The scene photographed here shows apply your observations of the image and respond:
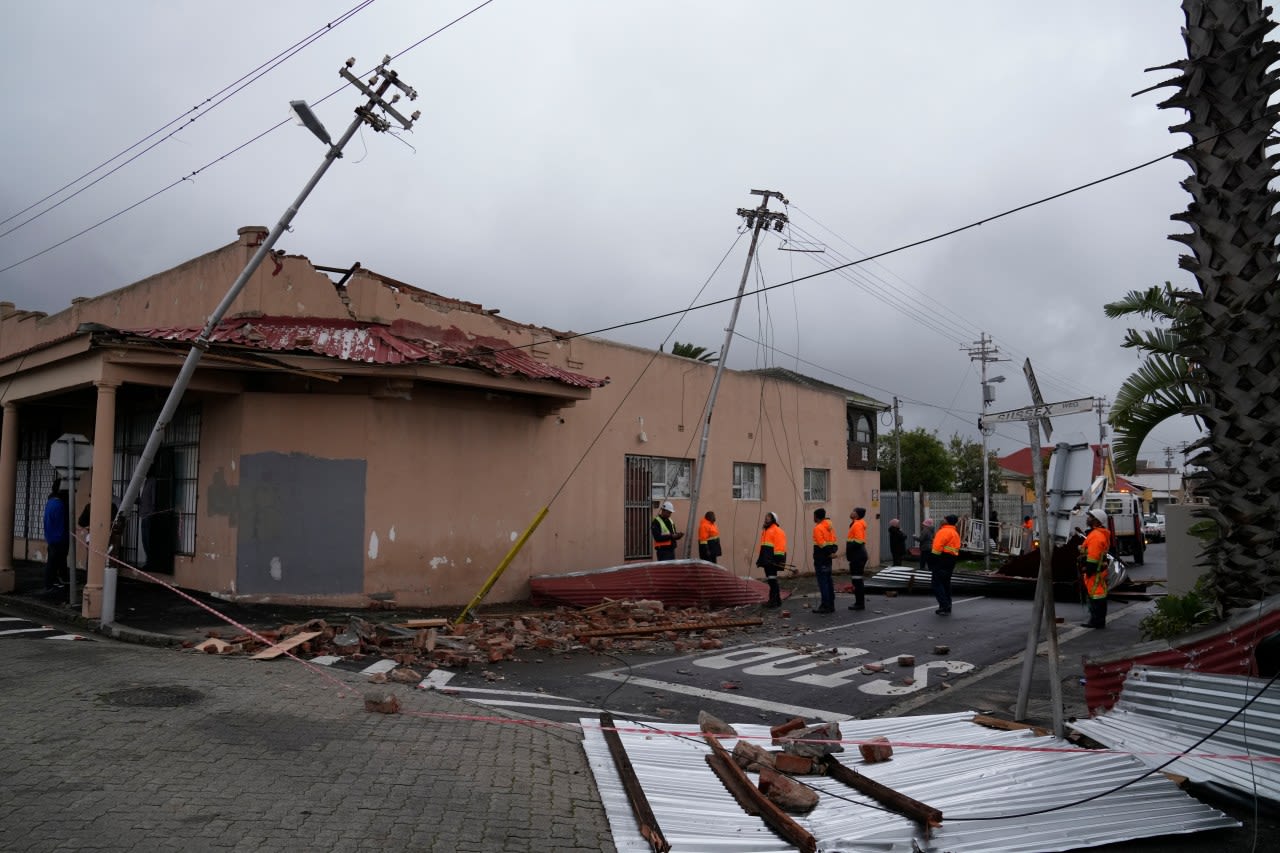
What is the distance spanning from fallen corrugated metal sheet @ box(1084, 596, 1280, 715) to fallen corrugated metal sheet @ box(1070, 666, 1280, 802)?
0.21 metres

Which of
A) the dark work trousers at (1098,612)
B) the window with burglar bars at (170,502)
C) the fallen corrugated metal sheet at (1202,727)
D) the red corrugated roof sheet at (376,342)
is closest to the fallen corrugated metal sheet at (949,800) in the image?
the fallen corrugated metal sheet at (1202,727)

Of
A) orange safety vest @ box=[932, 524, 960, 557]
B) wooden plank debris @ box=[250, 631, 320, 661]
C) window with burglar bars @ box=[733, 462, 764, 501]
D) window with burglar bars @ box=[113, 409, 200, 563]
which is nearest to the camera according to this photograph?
wooden plank debris @ box=[250, 631, 320, 661]

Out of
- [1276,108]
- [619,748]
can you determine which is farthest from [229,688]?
[1276,108]

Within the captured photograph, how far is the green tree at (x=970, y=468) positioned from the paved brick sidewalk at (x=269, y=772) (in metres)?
48.1

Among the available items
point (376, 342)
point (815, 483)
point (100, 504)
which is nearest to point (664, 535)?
point (376, 342)

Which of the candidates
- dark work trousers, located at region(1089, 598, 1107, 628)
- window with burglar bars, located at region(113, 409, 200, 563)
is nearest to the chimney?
window with burglar bars, located at region(113, 409, 200, 563)

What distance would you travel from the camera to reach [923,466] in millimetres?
47438

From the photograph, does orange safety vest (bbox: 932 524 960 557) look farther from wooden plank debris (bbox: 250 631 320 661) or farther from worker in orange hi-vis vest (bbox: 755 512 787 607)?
wooden plank debris (bbox: 250 631 320 661)

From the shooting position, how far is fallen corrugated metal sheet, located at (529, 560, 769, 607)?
14.5 m

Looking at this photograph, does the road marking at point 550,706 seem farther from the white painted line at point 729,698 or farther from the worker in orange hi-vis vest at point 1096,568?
the worker in orange hi-vis vest at point 1096,568

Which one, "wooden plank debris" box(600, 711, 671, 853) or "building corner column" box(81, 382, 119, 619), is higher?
"building corner column" box(81, 382, 119, 619)

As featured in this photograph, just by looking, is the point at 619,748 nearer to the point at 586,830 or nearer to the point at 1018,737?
the point at 586,830

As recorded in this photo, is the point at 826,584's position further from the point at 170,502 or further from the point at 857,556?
the point at 170,502

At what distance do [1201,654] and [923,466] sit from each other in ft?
141
